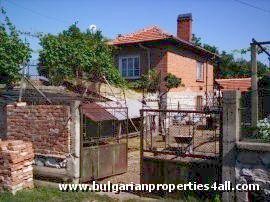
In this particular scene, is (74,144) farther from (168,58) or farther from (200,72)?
(200,72)

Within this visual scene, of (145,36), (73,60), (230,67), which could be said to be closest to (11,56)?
(73,60)

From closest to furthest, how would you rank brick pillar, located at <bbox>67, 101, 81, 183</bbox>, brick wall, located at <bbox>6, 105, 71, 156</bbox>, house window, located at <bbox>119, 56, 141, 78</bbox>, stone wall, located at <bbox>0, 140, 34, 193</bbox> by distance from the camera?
1. stone wall, located at <bbox>0, 140, 34, 193</bbox>
2. brick pillar, located at <bbox>67, 101, 81, 183</bbox>
3. brick wall, located at <bbox>6, 105, 71, 156</bbox>
4. house window, located at <bbox>119, 56, 141, 78</bbox>

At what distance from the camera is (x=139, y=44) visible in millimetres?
21547

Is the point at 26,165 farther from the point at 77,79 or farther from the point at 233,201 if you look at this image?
the point at 77,79

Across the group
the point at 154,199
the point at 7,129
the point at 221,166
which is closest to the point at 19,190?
the point at 7,129

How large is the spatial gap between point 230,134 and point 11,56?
1335 cm

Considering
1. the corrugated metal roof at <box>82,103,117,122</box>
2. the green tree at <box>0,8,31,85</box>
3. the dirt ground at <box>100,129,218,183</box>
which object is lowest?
the dirt ground at <box>100,129,218,183</box>

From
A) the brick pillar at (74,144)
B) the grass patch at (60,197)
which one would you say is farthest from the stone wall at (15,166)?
the brick pillar at (74,144)

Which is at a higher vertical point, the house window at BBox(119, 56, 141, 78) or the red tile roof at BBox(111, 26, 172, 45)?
the red tile roof at BBox(111, 26, 172, 45)

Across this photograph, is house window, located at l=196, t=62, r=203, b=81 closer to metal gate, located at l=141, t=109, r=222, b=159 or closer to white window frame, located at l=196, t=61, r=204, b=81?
white window frame, located at l=196, t=61, r=204, b=81

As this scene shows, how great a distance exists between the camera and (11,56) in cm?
1739

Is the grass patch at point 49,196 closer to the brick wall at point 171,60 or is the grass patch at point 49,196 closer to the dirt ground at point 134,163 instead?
the dirt ground at point 134,163

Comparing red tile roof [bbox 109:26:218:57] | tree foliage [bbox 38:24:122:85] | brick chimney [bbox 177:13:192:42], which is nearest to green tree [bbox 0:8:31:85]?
tree foliage [bbox 38:24:122:85]

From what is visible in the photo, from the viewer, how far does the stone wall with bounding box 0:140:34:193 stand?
845cm
